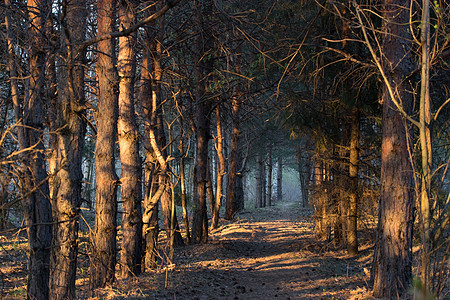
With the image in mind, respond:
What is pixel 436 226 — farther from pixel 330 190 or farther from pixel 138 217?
pixel 330 190

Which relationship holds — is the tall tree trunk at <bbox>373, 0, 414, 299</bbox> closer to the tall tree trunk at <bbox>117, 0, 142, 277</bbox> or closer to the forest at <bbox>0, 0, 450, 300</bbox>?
the forest at <bbox>0, 0, 450, 300</bbox>

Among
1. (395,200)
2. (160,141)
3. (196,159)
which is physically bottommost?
(395,200)

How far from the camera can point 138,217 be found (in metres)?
8.07

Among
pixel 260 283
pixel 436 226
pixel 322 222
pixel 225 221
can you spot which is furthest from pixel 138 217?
pixel 225 221

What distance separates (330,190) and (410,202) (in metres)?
5.62

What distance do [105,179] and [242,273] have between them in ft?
16.8

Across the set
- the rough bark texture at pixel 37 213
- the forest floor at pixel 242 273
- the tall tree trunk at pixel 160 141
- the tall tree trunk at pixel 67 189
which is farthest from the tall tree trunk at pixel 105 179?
the tall tree trunk at pixel 160 141

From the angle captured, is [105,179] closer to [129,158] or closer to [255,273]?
[129,158]

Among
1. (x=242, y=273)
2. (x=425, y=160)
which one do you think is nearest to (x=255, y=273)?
(x=242, y=273)

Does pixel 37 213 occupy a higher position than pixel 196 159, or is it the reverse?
pixel 196 159

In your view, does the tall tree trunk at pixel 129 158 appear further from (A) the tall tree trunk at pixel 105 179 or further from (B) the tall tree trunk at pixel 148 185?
(A) the tall tree trunk at pixel 105 179

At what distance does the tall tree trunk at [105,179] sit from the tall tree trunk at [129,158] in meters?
0.73

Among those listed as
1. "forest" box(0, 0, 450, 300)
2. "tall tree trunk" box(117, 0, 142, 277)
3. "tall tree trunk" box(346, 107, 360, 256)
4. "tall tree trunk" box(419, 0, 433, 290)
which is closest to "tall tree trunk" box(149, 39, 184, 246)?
"forest" box(0, 0, 450, 300)

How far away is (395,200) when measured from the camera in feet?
23.0
